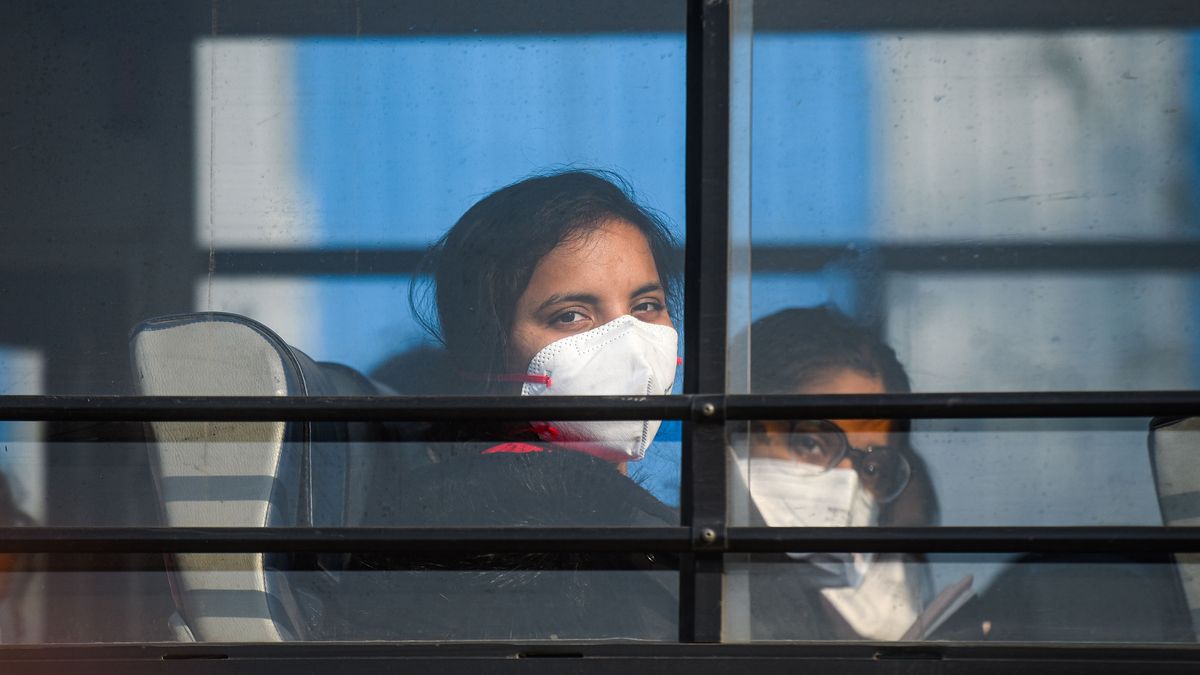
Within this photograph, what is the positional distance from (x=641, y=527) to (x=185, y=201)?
91 cm

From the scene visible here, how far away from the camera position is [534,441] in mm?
2096

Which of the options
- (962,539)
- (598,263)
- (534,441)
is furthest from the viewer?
(598,263)

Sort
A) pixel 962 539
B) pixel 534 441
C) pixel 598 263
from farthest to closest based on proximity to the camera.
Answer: pixel 598 263
pixel 534 441
pixel 962 539

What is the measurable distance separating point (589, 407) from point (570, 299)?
23 cm

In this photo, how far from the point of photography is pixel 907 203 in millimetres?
2064

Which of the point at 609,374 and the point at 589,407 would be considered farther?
the point at 609,374

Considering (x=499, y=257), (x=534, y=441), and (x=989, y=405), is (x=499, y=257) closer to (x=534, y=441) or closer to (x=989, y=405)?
(x=534, y=441)

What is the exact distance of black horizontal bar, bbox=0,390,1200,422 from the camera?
2.00 meters

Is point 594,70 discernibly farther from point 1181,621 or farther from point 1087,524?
point 1181,621

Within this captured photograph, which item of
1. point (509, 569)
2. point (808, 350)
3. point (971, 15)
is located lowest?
point (509, 569)

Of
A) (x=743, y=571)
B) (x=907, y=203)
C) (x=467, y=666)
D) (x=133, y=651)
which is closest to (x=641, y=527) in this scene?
(x=743, y=571)

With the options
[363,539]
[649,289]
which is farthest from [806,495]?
[363,539]

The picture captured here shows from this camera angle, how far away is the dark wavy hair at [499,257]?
2104 millimetres

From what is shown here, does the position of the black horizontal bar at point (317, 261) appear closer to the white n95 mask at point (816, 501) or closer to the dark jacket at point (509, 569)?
the dark jacket at point (509, 569)
